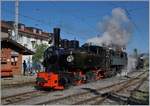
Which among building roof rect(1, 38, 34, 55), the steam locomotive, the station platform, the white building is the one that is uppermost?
the white building

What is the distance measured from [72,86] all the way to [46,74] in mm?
2676

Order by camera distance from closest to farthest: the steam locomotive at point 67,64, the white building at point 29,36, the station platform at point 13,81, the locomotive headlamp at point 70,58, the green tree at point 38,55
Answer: the steam locomotive at point 67,64
the locomotive headlamp at point 70,58
the station platform at point 13,81
the green tree at point 38,55
the white building at point 29,36

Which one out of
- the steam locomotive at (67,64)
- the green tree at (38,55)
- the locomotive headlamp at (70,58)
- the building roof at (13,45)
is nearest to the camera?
the steam locomotive at (67,64)

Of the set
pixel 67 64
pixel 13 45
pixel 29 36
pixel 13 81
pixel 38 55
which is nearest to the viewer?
pixel 67 64

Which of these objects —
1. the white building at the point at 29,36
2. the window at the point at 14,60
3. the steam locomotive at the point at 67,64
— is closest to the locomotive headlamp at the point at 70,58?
the steam locomotive at the point at 67,64

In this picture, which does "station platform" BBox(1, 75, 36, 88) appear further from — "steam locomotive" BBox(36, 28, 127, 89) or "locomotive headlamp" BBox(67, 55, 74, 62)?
"locomotive headlamp" BBox(67, 55, 74, 62)

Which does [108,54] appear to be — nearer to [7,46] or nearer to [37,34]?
[7,46]

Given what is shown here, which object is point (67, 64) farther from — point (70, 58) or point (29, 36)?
point (29, 36)

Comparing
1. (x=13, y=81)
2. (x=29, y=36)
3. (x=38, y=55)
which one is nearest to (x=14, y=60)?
(x=13, y=81)

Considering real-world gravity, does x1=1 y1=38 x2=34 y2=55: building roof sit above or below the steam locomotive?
above

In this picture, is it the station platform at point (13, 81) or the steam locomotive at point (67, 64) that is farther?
the station platform at point (13, 81)

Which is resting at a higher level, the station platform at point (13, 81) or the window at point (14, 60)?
the window at point (14, 60)

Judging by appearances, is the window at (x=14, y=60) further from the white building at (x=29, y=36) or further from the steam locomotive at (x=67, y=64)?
the white building at (x=29, y=36)

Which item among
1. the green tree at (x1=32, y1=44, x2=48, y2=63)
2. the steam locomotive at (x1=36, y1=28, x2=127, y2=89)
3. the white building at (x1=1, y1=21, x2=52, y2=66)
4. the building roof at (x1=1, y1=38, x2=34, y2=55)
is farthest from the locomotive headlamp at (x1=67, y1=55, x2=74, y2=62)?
the white building at (x1=1, y1=21, x2=52, y2=66)
